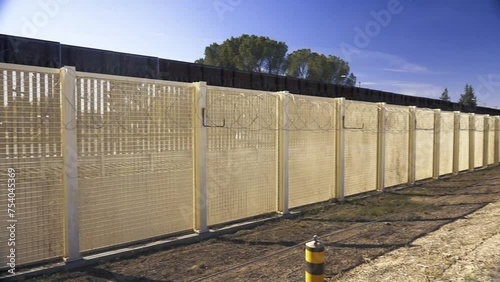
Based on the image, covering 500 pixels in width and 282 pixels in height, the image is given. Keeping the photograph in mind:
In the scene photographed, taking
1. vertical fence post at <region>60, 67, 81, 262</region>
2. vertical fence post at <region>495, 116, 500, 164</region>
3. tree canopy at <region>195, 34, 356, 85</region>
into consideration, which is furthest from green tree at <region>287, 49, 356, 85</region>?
vertical fence post at <region>60, 67, 81, 262</region>

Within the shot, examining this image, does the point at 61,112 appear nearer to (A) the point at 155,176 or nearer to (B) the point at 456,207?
(A) the point at 155,176

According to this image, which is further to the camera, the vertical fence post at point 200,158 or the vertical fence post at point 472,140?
the vertical fence post at point 472,140

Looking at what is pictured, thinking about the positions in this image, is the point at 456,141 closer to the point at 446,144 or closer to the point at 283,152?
the point at 446,144

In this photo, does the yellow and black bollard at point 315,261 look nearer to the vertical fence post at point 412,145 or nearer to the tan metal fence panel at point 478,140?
the vertical fence post at point 412,145

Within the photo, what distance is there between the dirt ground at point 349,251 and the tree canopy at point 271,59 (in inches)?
852

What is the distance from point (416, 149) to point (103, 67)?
10738 millimetres

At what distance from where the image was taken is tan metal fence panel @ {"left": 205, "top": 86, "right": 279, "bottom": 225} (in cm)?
627

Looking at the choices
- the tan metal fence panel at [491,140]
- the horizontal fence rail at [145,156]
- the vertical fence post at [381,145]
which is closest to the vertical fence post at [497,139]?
the tan metal fence panel at [491,140]

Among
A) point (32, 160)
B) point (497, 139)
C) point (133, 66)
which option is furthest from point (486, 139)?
point (32, 160)

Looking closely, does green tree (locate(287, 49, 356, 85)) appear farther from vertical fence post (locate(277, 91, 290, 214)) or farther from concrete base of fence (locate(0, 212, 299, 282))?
concrete base of fence (locate(0, 212, 299, 282))

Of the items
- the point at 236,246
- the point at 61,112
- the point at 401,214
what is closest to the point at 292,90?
the point at 401,214

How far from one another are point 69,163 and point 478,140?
19.5 meters

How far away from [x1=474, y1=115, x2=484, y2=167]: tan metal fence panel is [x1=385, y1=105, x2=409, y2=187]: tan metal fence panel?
778 cm

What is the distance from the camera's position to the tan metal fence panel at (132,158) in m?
4.78
